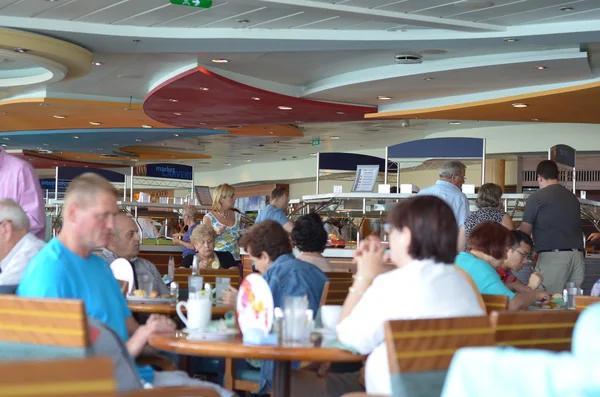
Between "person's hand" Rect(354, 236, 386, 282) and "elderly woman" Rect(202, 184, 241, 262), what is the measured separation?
4951 millimetres

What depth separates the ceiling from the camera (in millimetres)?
7391

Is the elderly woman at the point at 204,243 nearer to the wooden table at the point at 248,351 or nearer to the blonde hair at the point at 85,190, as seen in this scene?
the wooden table at the point at 248,351

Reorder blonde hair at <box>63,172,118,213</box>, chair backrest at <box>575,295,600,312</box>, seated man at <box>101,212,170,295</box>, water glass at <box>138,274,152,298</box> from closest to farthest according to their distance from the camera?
blonde hair at <box>63,172,118,213</box> → chair backrest at <box>575,295,600,312</box> → water glass at <box>138,274,152,298</box> → seated man at <box>101,212,170,295</box>

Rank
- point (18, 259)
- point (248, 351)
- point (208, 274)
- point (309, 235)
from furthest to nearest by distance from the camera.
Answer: point (208, 274), point (309, 235), point (18, 259), point (248, 351)

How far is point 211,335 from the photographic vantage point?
276cm

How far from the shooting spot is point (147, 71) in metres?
10.6

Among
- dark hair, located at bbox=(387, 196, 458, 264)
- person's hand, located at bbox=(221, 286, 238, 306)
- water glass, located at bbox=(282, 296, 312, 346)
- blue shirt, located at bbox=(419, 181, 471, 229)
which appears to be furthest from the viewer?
blue shirt, located at bbox=(419, 181, 471, 229)

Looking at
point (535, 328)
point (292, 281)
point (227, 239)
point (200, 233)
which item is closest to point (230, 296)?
point (292, 281)

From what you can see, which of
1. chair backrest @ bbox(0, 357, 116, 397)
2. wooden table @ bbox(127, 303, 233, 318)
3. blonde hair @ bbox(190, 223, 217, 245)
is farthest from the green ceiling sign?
chair backrest @ bbox(0, 357, 116, 397)

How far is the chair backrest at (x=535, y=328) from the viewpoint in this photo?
2.17 metres

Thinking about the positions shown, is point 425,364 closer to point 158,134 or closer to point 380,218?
point 380,218

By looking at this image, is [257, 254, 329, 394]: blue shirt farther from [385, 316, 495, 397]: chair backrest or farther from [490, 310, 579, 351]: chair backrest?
[385, 316, 495, 397]: chair backrest

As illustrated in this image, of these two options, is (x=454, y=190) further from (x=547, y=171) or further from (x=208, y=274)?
(x=208, y=274)

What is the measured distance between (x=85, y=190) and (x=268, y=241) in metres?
1.51
